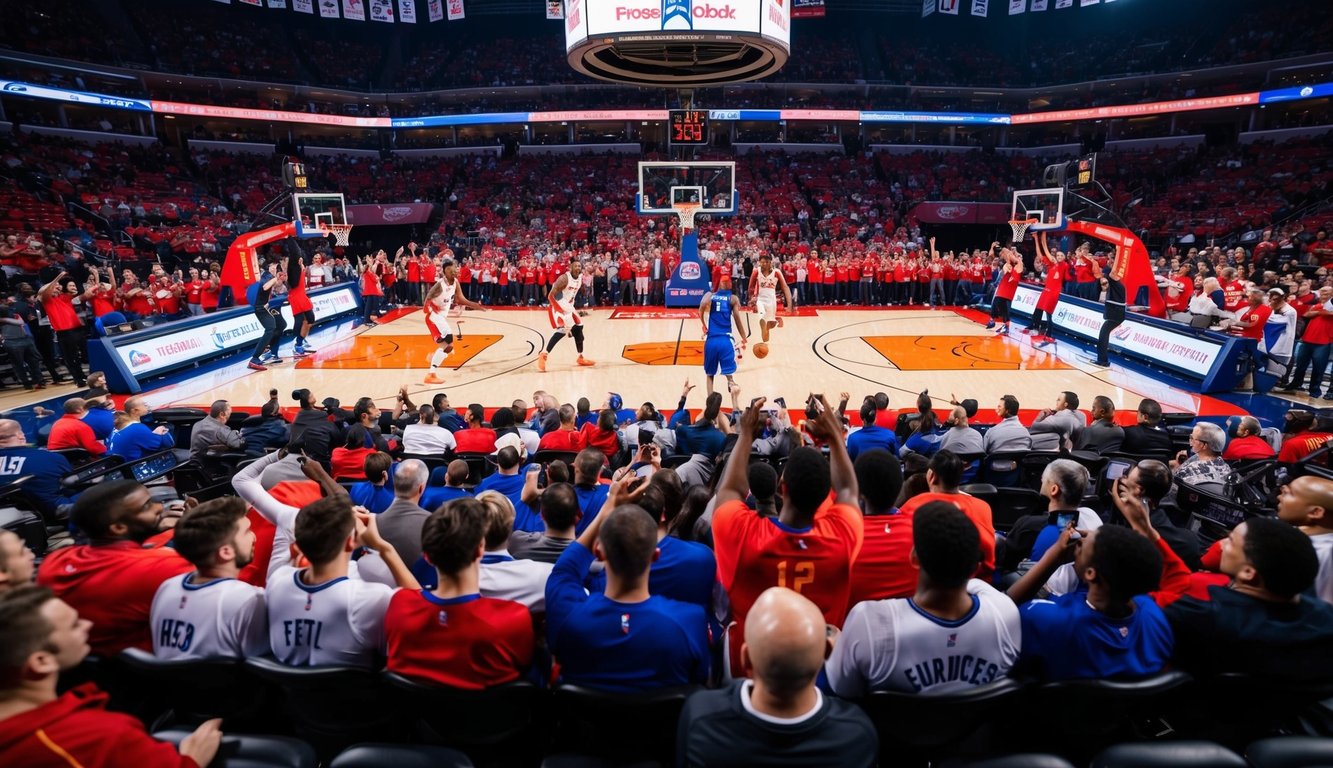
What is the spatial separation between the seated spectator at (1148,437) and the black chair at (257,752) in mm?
6747

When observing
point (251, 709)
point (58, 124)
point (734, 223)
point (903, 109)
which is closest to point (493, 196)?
point (734, 223)

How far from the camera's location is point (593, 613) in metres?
2.43

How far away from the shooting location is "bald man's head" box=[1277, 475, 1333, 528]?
3309mm

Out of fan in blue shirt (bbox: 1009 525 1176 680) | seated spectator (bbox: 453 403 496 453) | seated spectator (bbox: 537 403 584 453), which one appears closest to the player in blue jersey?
seated spectator (bbox: 537 403 584 453)

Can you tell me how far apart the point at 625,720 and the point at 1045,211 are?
19.6 m

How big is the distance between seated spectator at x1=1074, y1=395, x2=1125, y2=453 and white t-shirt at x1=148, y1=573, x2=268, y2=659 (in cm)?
641

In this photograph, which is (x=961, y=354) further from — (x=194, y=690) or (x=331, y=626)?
(x=194, y=690)

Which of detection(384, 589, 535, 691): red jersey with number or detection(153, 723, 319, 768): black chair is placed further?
detection(384, 589, 535, 691): red jersey with number

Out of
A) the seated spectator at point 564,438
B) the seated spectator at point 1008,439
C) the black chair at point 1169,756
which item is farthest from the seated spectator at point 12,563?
the seated spectator at point 1008,439

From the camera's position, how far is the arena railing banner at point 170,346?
36.6 ft

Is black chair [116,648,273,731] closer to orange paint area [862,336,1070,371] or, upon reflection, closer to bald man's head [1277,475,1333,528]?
bald man's head [1277,475,1333,528]

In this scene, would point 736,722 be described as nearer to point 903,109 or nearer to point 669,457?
point 669,457

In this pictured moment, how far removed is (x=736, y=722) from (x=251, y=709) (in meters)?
2.05

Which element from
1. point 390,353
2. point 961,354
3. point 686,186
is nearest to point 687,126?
point 686,186
